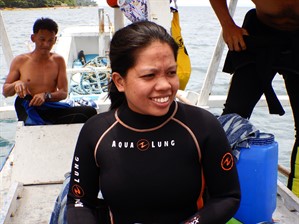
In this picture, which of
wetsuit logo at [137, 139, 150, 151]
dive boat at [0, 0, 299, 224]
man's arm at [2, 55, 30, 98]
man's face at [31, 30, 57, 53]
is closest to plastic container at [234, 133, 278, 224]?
dive boat at [0, 0, 299, 224]

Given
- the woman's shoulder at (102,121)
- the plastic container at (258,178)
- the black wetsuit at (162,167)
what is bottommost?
the plastic container at (258,178)

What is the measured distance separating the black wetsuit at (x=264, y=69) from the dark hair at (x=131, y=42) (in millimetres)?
1020

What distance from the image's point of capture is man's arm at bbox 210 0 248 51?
2.66 m

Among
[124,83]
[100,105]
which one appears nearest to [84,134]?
[124,83]


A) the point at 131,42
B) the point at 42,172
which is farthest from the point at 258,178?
the point at 42,172

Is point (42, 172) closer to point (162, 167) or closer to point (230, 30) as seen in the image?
point (230, 30)

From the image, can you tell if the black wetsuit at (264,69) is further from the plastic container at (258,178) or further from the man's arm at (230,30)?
the plastic container at (258,178)

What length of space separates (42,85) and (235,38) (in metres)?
2.04

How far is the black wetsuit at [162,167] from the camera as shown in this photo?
164 centimetres

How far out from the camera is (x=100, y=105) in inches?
205

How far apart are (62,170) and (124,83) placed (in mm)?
1836

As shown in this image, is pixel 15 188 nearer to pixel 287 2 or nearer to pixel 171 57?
pixel 171 57

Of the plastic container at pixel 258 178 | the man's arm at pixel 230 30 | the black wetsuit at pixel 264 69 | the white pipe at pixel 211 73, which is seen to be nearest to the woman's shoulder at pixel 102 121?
the plastic container at pixel 258 178

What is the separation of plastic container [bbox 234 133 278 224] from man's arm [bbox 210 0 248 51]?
0.63m
